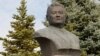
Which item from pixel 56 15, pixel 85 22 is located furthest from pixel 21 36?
pixel 56 15

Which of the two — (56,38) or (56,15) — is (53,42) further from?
(56,15)

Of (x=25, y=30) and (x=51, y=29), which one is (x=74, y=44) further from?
(x=25, y=30)

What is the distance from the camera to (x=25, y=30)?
69.1ft

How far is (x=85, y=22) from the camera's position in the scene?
2356 centimetres

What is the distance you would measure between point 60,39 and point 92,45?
1265 cm

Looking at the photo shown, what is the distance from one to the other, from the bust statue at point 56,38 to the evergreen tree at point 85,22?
11321mm

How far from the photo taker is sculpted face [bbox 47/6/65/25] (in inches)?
395

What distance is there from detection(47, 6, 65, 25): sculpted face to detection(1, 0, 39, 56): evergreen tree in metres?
10.5

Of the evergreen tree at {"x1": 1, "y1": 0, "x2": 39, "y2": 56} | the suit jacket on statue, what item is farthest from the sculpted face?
the evergreen tree at {"x1": 1, "y1": 0, "x2": 39, "y2": 56}

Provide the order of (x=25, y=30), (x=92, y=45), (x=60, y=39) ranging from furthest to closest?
(x=92, y=45) → (x=25, y=30) → (x=60, y=39)

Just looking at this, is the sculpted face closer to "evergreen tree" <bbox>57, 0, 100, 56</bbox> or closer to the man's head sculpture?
the man's head sculpture

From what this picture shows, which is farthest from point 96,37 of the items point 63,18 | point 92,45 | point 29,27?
point 63,18

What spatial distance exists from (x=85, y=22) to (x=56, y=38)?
45.2 ft

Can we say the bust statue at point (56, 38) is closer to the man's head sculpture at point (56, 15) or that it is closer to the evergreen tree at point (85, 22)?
the man's head sculpture at point (56, 15)
